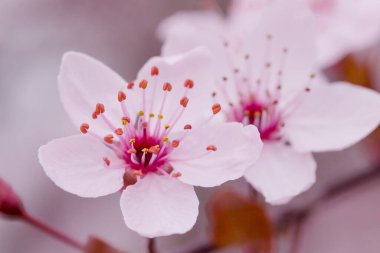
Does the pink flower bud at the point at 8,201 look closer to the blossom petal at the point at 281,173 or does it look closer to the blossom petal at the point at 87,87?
the blossom petal at the point at 87,87

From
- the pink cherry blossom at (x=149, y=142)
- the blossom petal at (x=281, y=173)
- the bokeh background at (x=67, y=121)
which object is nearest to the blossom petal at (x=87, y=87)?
the pink cherry blossom at (x=149, y=142)

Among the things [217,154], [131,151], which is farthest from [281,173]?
[131,151]

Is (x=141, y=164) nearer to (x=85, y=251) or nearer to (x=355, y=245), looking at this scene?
(x=85, y=251)

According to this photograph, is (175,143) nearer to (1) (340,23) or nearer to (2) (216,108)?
(2) (216,108)

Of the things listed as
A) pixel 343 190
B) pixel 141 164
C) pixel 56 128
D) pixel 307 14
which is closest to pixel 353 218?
pixel 56 128

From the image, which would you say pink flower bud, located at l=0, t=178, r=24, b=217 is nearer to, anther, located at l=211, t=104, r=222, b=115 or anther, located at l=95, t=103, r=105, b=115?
anther, located at l=95, t=103, r=105, b=115

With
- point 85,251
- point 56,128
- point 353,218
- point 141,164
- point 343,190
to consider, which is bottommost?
point 353,218
